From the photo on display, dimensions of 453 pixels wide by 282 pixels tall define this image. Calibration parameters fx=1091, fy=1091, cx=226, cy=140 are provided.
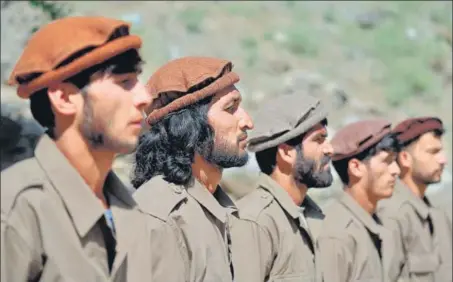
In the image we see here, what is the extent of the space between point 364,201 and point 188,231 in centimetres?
286

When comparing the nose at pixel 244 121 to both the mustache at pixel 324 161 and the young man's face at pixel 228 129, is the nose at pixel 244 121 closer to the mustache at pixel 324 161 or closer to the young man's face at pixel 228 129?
the young man's face at pixel 228 129

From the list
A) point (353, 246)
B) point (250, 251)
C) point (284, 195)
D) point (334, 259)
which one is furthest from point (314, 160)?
point (250, 251)

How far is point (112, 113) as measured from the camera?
3.89 m

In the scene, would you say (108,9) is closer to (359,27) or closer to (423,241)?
(359,27)

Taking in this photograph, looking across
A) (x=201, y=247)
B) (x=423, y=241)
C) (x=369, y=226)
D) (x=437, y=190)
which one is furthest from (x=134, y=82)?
(x=437, y=190)

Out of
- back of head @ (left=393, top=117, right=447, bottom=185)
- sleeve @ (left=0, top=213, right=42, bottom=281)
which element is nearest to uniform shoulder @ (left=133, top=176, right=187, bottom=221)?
sleeve @ (left=0, top=213, right=42, bottom=281)

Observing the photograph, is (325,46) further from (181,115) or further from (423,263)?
(181,115)

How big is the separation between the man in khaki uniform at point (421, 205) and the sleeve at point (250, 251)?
2.76 m

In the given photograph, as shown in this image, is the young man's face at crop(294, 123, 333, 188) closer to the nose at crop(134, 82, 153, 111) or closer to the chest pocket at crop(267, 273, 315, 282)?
the chest pocket at crop(267, 273, 315, 282)

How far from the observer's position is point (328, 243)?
22.1 feet

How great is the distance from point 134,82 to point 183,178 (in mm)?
1216

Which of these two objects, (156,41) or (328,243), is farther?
(156,41)

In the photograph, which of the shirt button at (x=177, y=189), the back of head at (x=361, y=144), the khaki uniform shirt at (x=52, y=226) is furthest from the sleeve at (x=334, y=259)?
the khaki uniform shirt at (x=52, y=226)

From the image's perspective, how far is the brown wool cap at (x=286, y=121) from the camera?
636cm
